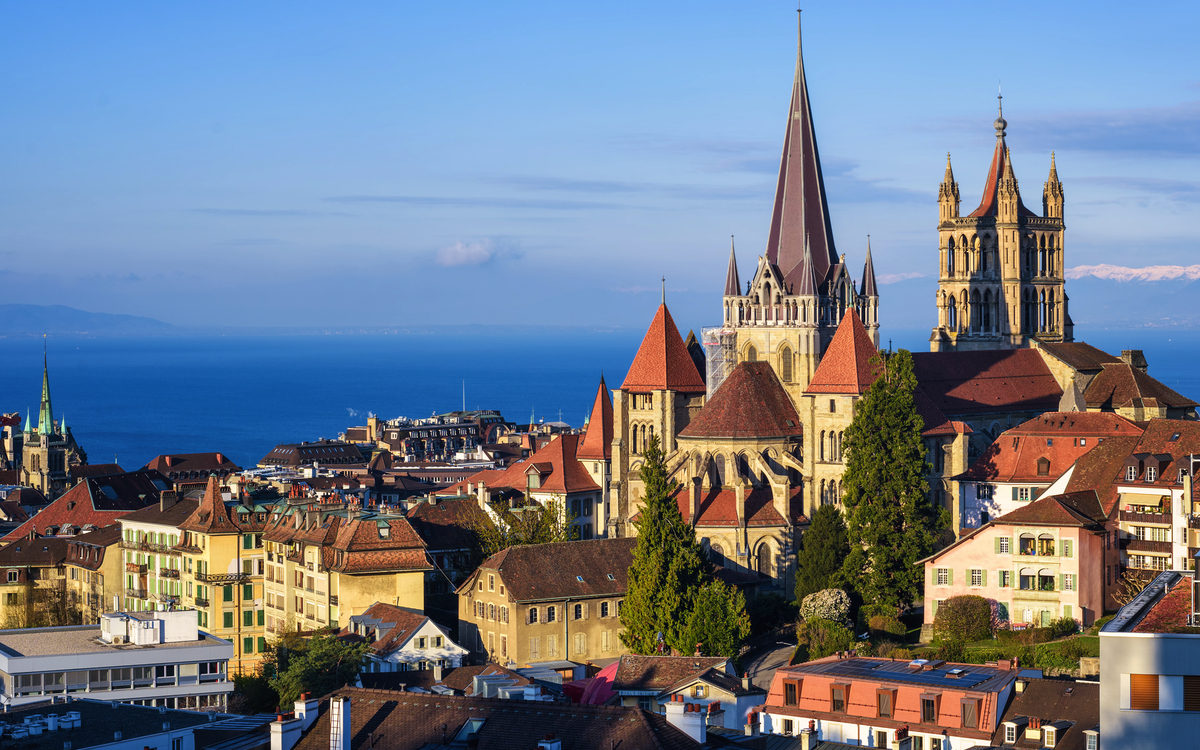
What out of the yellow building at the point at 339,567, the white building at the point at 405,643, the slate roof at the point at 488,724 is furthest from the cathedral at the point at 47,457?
the slate roof at the point at 488,724

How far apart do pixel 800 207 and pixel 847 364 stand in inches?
817

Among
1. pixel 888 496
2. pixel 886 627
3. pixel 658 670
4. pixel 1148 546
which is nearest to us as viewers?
pixel 658 670

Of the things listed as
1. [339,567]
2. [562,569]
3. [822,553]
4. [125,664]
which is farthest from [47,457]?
[125,664]

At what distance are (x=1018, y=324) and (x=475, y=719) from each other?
9072 centimetres

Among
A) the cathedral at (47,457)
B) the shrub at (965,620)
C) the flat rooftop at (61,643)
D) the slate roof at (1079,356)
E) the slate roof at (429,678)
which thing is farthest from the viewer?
the cathedral at (47,457)

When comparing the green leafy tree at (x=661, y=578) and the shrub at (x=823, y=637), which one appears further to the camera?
the green leafy tree at (x=661, y=578)

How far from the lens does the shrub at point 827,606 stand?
2899 inches

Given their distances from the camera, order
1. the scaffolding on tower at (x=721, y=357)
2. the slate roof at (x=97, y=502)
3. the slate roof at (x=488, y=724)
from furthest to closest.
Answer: the slate roof at (x=97, y=502)
the scaffolding on tower at (x=721, y=357)
the slate roof at (x=488, y=724)

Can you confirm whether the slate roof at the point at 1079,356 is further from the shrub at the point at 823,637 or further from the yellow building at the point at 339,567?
the yellow building at the point at 339,567

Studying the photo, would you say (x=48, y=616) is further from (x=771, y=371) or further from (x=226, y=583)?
(x=771, y=371)

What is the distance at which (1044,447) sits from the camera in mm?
84688

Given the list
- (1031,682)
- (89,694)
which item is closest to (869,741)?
(1031,682)

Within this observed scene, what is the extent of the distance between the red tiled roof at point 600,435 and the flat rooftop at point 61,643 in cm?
4337

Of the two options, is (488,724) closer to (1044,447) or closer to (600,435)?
(1044,447)
